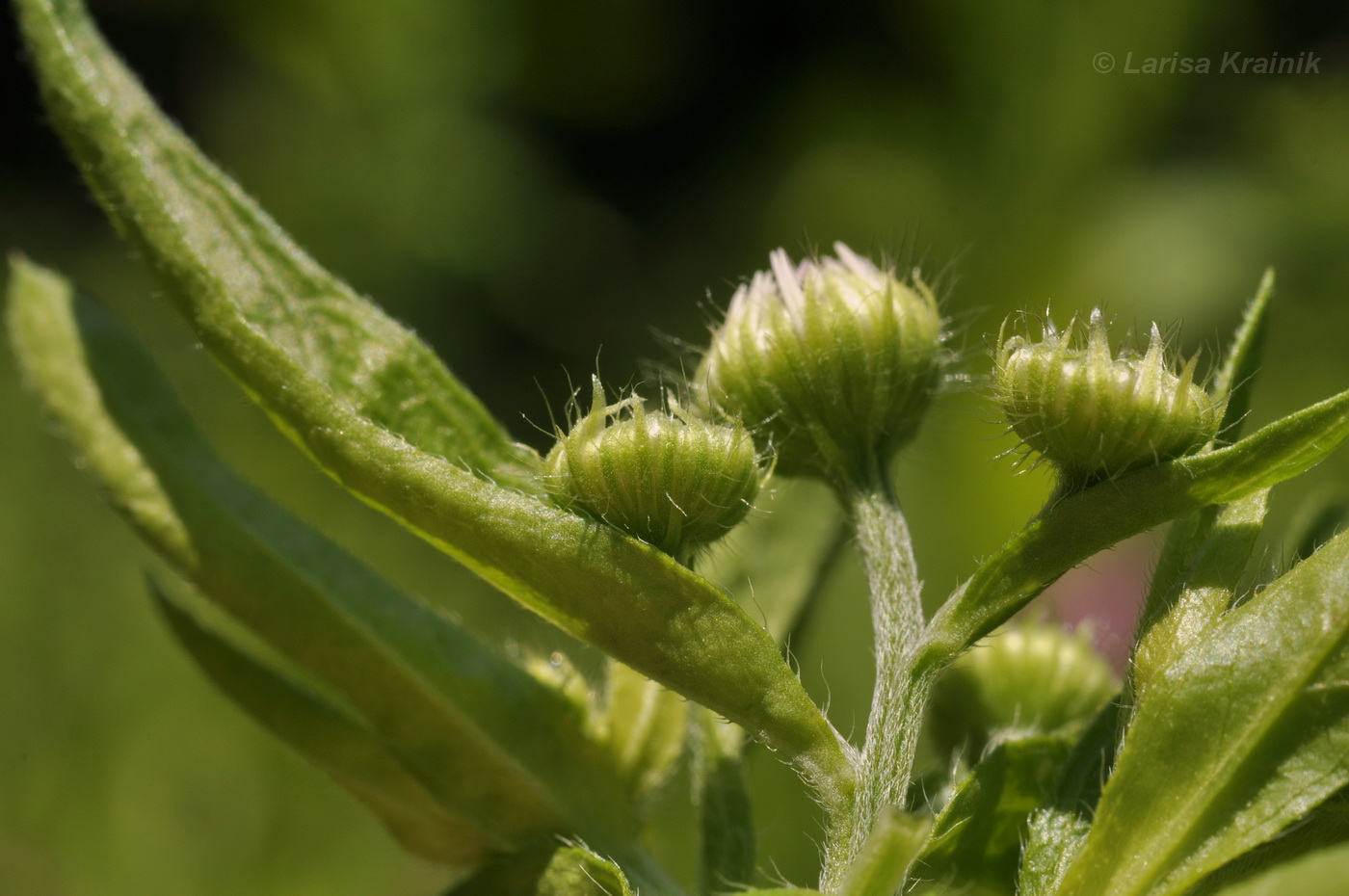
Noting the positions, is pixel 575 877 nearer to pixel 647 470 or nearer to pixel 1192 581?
pixel 647 470

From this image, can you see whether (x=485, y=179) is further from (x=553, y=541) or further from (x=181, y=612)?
(x=553, y=541)

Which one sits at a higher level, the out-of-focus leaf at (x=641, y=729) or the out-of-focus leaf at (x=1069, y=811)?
the out-of-focus leaf at (x=1069, y=811)

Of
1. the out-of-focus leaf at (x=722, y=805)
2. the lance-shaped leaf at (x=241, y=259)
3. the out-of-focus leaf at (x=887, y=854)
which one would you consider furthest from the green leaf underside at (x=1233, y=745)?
the lance-shaped leaf at (x=241, y=259)

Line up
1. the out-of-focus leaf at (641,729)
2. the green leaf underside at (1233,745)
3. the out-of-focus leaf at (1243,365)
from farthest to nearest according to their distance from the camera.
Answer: the out-of-focus leaf at (641,729) < the out-of-focus leaf at (1243,365) < the green leaf underside at (1233,745)

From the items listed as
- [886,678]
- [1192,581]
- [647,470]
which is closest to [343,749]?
[647,470]

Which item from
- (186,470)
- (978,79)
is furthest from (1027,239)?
(186,470)

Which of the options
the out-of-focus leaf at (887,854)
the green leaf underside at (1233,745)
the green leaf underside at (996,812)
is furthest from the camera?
the green leaf underside at (996,812)

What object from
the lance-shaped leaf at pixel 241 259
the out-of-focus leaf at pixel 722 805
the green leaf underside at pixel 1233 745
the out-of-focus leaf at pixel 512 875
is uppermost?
the lance-shaped leaf at pixel 241 259

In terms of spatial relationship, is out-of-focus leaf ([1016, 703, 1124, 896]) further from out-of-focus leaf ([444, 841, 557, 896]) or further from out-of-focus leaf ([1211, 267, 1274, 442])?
out-of-focus leaf ([444, 841, 557, 896])

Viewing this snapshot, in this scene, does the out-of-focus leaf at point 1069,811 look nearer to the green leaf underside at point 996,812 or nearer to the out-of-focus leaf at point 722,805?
the green leaf underside at point 996,812
